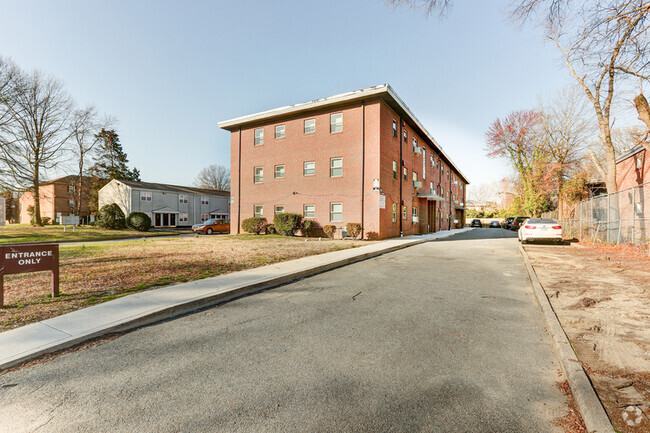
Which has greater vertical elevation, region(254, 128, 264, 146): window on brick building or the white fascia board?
the white fascia board

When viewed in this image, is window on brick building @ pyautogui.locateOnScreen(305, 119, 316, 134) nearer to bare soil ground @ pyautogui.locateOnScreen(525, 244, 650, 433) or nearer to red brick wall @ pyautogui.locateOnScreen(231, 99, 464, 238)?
red brick wall @ pyautogui.locateOnScreen(231, 99, 464, 238)

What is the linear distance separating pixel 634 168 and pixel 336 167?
20146mm

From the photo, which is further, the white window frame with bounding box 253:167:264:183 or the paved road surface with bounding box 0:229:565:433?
the white window frame with bounding box 253:167:264:183

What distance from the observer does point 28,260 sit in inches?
206

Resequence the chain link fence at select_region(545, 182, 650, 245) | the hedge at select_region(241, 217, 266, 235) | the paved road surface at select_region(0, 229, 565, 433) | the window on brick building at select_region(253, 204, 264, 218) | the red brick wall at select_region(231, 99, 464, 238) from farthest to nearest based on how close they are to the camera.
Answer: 1. the window on brick building at select_region(253, 204, 264, 218)
2. the hedge at select_region(241, 217, 266, 235)
3. the red brick wall at select_region(231, 99, 464, 238)
4. the chain link fence at select_region(545, 182, 650, 245)
5. the paved road surface at select_region(0, 229, 565, 433)

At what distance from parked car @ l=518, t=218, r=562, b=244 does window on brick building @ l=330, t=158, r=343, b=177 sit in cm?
1194

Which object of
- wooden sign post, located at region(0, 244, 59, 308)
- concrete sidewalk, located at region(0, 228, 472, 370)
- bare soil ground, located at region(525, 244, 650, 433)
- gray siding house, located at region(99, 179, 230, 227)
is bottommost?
bare soil ground, located at region(525, 244, 650, 433)

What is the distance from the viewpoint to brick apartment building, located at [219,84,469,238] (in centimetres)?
2017

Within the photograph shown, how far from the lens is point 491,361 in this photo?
3318 mm

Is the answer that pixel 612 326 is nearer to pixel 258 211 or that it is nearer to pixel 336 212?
pixel 336 212

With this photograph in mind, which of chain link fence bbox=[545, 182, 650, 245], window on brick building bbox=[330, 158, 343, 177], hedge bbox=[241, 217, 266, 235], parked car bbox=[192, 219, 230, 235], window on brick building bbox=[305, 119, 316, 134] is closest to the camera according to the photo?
chain link fence bbox=[545, 182, 650, 245]

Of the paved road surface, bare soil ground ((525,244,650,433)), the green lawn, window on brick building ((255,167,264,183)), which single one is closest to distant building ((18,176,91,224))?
the green lawn

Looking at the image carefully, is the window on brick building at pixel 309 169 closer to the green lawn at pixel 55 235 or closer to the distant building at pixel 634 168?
the green lawn at pixel 55 235

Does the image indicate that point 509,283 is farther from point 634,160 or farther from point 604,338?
point 634,160
